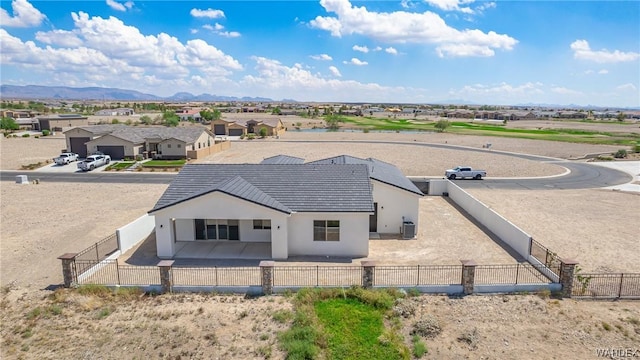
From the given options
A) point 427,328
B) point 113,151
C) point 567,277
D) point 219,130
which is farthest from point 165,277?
point 219,130

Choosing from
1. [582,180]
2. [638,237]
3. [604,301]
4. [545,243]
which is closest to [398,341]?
[604,301]

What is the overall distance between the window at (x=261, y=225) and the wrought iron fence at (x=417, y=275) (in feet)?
23.3

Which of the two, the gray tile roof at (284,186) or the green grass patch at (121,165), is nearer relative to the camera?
the gray tile roof at (284,186)

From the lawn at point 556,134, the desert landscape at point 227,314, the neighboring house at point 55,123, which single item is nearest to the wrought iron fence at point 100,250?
the desert landscape at point 227,314

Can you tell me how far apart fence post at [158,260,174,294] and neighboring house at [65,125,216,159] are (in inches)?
1610

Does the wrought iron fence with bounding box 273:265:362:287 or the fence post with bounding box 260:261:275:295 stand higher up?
the fence post with bounding box 260:261:275:295

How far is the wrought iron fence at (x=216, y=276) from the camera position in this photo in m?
17.7

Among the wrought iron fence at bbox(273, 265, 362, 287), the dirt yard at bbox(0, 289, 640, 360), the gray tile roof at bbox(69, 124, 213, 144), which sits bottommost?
the dirt yard at bbox(0, 289, 640, 360)

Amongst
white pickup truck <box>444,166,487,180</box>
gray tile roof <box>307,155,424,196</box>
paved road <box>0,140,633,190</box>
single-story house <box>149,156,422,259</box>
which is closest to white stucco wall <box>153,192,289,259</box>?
single-story house <box>149,156,422,259</box>

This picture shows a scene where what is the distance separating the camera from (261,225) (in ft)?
75.1

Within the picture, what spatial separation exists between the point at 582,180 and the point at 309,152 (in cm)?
3651

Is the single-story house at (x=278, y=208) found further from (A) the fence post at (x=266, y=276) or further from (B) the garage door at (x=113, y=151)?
(B) the garage door at (x=113, y=151)

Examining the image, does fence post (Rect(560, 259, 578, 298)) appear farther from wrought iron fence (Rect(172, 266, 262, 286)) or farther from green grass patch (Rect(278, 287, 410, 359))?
wrought iron fence (Rect(172, 266, 262, 286))

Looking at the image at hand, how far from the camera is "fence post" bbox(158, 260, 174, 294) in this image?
16.8 m
